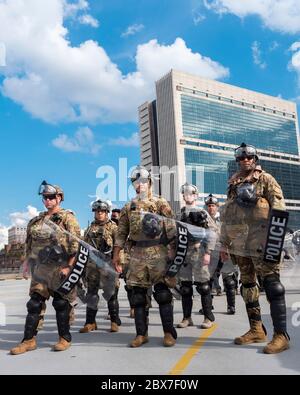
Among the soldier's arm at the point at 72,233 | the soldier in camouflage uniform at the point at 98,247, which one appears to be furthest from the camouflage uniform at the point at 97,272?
the soldier's arm at the point at 72,233

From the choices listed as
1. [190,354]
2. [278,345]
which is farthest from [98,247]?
[278,345]

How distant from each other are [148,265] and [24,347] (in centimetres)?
172

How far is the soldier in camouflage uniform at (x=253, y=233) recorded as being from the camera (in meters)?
4.55

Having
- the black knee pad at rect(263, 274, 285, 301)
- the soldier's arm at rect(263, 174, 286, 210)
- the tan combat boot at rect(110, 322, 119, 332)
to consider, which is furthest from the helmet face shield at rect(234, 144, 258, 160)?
the tan combat boot at rect(110, 322, 119, 332)

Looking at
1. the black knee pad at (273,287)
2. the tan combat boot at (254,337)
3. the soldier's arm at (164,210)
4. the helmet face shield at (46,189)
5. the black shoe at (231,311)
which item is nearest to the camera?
the black knee pad at (273,287)

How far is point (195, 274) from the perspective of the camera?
20.5 ft

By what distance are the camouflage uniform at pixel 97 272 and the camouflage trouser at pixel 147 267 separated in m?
1.39

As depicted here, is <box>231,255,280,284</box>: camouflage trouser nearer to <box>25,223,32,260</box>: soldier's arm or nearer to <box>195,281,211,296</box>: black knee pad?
<box>195,281,211,296</box>: black knee pad

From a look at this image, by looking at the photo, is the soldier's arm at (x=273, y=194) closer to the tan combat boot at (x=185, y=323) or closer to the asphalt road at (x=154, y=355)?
the asphalt road at (x=154, y=355)

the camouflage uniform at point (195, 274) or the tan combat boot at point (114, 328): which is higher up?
the camouflage uniform at point (195, 274)

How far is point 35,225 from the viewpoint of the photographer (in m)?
5.25

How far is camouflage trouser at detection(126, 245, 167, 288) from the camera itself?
496 centimetres
